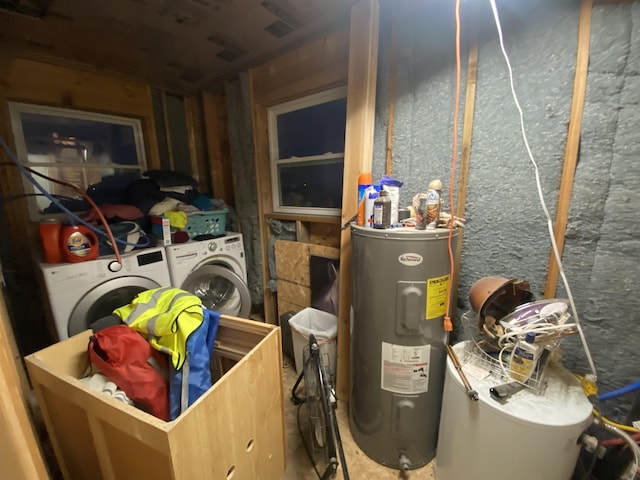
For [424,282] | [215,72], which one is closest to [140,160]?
[215,72]

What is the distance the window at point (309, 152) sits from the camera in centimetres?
175

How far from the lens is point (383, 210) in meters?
1.04

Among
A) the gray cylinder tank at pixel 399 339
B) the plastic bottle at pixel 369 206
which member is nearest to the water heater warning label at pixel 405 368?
the gray cylinder tank at pixel 399 339

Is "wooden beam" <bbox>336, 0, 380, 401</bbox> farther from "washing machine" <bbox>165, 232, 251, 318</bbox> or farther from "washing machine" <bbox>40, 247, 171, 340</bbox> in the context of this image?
"washing machine" <bbox>40, 247, 171, 340</bbox>

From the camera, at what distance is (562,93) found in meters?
0.97

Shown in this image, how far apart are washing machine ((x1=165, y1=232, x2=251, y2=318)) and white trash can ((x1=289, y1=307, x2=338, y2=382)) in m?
0.48

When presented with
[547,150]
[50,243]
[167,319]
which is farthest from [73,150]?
[547,150]

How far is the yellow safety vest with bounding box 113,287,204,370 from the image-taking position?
0.93m

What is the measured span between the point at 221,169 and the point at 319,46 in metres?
1.50

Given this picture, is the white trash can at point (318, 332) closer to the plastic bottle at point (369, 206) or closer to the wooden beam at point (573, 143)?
the plastic bottle at point (369, 206)

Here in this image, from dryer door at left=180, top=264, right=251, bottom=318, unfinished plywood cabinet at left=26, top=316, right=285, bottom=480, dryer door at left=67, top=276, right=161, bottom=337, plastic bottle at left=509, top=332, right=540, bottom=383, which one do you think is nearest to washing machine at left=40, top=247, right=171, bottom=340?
dryer door at left=67, top=276, right=161, bottom=337

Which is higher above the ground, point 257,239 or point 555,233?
point 555,233

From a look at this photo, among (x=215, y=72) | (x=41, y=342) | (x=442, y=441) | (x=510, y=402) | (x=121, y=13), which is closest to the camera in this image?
(x=510, y=402)

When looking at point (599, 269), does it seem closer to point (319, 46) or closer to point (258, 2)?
point (319, 46)
